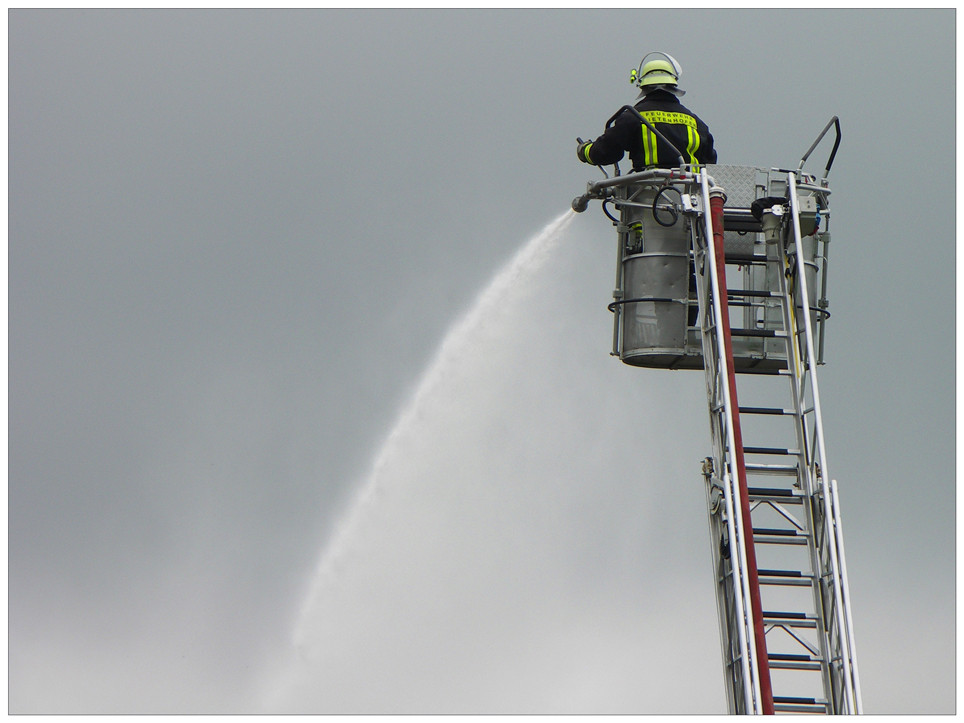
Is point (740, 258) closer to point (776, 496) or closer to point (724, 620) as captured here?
point (776, 496)

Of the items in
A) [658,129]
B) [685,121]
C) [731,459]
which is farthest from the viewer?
[685,121]

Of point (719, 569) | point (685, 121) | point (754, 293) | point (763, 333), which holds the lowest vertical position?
point (719, 569)

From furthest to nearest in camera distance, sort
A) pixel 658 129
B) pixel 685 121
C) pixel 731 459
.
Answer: pixel 685 121
pixel 658 129
pixel 731 459

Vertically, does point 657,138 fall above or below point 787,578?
above

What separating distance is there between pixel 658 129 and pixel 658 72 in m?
0.95

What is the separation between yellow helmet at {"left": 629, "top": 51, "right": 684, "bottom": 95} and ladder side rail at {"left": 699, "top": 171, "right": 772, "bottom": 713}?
2245mm

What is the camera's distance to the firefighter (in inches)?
828

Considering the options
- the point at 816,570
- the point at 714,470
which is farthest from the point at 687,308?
the point at 816,570

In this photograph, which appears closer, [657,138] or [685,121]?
[657,138]

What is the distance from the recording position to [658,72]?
2180 centimetres

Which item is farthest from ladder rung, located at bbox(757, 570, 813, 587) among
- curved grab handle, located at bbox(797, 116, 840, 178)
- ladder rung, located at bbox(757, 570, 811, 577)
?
curved grab handle, located at bbox(797, 116, 840, 178)

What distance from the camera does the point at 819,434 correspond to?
19016 mm

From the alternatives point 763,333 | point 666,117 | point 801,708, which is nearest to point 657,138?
point 666,117

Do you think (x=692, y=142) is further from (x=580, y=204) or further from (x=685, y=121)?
(x=580, y=204)
